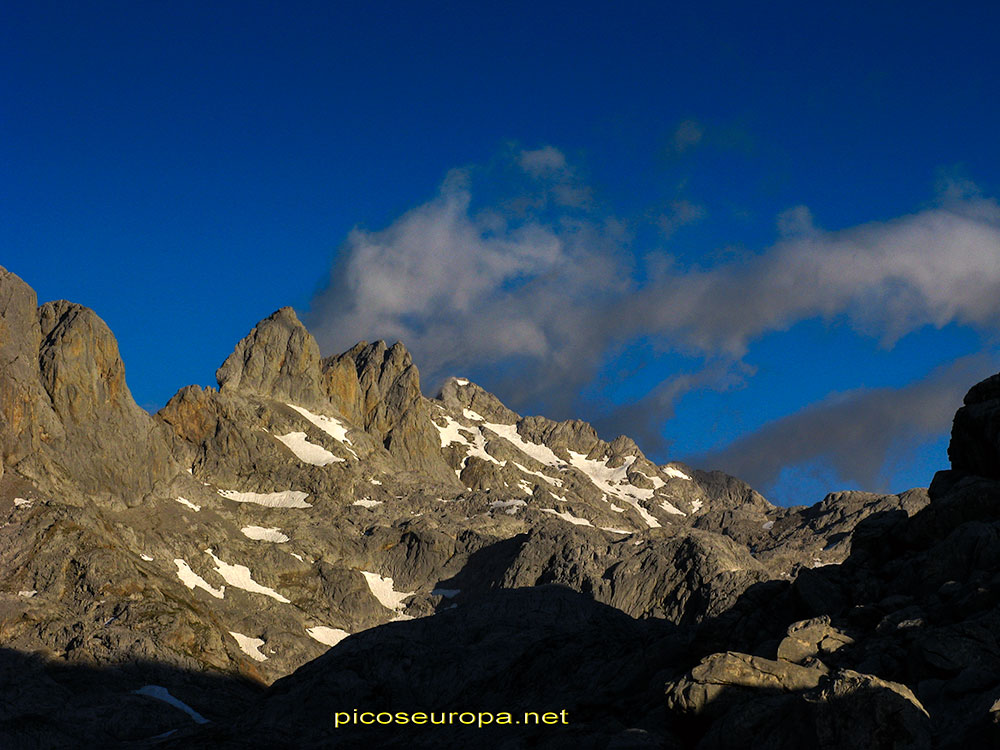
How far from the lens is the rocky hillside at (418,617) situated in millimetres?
29906

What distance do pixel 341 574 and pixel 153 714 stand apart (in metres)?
116

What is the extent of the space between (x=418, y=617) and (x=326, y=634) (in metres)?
62.2

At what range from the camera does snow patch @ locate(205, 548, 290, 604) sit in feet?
549

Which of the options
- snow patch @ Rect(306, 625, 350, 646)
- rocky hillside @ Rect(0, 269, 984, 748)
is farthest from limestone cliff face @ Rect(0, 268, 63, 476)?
snow patch @ Rect(306, 625, 350, 646)

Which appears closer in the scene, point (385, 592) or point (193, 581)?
point (193, 581)

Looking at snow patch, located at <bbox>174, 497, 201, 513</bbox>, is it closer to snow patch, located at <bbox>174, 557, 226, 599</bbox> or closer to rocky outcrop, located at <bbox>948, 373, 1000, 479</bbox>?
snow patch, located at <bbox>174, 557, 226, 599</bbox>

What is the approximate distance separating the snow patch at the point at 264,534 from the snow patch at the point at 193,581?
2579 centimetres

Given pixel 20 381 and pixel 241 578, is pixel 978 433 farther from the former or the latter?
pixel 20 381

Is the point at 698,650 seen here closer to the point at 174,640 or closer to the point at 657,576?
the point at 174,640

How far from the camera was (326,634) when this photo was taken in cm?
16200

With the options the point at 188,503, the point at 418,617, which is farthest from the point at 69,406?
the point at 418,617

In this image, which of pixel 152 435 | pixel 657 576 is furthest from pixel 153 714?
pixel 152 435

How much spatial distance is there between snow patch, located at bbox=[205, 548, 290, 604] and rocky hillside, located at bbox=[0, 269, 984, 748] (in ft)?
1.66

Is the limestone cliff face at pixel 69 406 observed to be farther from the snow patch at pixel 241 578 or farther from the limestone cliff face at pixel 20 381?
the snow patch at pixel 241 578
